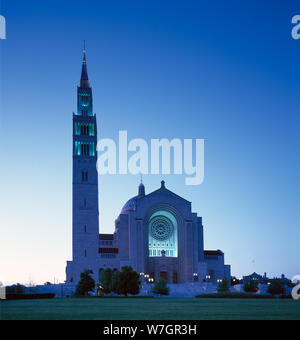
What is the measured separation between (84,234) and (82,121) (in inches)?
736

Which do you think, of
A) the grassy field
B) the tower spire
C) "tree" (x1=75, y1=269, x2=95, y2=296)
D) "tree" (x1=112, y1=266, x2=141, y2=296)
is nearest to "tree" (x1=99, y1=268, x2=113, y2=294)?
"tree" (x1=75, y1=269, x2=95, y2=296)

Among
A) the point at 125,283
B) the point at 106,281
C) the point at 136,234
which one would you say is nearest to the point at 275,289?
the point at 125,283

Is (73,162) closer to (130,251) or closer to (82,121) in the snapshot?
(82,121)

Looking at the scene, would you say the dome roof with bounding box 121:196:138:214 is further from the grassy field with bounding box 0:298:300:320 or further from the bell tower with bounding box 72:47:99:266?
the grassy field with bounding box 0:298:300:320

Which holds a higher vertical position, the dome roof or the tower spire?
the tower spire

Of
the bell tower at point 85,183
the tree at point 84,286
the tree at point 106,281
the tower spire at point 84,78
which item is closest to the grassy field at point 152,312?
the tree at point 106,281

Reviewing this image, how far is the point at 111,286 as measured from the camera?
5734cm

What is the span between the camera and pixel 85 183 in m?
78.2

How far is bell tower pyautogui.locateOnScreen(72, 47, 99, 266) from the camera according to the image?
75562 millimetres

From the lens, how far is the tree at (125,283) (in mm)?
55531

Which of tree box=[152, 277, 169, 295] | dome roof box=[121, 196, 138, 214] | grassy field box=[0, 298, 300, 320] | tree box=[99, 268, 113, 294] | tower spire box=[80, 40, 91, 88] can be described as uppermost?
tower spire box=[80, 40, 91, 88]
